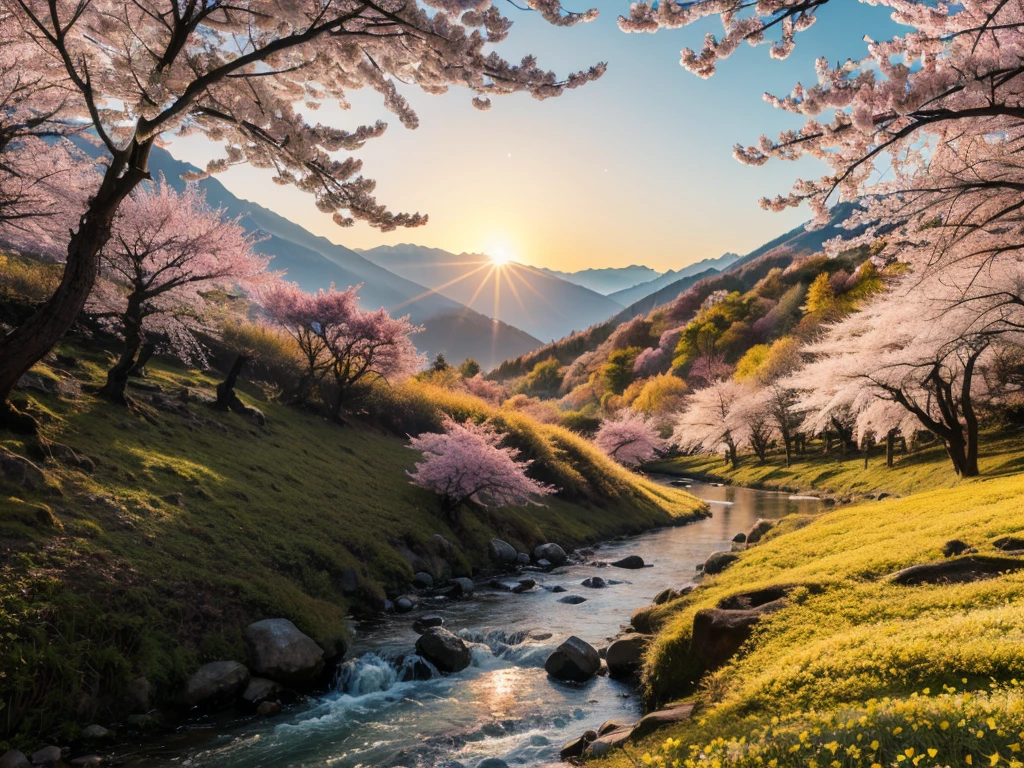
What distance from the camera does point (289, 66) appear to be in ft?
37.8

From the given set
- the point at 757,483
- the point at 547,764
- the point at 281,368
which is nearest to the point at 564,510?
the point at 281,368

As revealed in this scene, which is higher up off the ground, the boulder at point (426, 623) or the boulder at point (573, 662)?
the boulder at point (573, 662)

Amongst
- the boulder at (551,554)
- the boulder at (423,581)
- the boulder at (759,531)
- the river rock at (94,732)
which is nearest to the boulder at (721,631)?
the river rock at (94,732)

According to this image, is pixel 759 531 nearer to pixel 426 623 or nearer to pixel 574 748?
→ pixel 426 623

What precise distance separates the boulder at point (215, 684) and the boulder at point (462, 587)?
361 inches

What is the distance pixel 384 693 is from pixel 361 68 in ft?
41.0

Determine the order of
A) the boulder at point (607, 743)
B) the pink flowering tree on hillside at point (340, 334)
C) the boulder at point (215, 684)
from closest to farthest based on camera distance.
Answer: the boulder at point (607, 743) → the boulder at point (215, 684) → the pink flowering tree on hillside at point (340, 334)

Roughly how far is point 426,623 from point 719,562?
9841 mm

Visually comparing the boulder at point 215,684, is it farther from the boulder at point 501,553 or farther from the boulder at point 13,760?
the boulder at point 501,553

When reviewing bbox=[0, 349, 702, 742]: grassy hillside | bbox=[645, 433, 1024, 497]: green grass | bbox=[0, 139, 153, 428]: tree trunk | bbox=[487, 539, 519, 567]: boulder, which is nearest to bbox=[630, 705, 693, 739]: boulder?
bbox=[0, 349, 702, 742]: grassy hillside

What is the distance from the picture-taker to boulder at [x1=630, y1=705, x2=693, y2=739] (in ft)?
27.3

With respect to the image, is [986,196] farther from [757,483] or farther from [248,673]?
[757,483]

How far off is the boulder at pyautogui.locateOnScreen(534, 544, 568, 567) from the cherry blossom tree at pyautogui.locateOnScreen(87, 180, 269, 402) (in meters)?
17.2

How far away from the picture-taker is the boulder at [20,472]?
12484 millimetres
